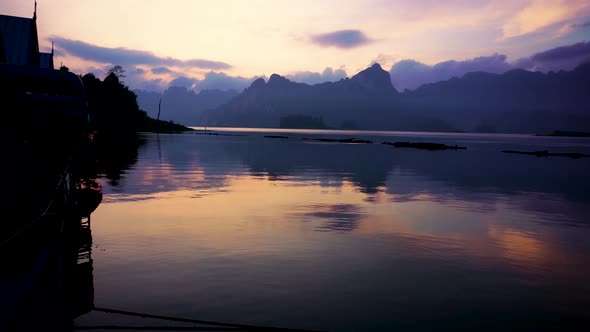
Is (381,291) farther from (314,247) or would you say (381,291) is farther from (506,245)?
(506,245)

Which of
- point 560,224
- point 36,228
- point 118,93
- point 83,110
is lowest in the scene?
point 560,224

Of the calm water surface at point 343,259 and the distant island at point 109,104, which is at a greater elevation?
the distant island at point 109,104

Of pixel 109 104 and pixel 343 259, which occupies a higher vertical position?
A: pixel 109 104

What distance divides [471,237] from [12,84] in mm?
24493

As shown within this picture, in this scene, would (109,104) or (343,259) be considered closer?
(343,259)

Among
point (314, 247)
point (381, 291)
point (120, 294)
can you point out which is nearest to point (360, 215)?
point (314, 247)

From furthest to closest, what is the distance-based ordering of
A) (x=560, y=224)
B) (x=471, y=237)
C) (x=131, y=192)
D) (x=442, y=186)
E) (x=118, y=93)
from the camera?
(x=118, y=93), (x=442, y=186), (x=131, y=192), (x=560, y=224), (x=471, y=237)

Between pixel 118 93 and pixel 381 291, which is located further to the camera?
pixel 118 93

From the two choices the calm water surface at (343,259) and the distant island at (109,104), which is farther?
the distant island at (109,104)

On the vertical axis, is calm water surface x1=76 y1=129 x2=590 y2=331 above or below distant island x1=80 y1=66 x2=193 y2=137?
below

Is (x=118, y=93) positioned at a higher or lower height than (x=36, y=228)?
higher

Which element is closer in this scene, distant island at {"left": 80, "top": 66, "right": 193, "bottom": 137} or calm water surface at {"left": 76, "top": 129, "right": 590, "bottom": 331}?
calm water surface at {"left": 76, "top": 129, "right": 590, "bottom": 331}

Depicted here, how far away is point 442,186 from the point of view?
53.5 metres

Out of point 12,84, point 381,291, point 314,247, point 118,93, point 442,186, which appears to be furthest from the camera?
point 118,93
